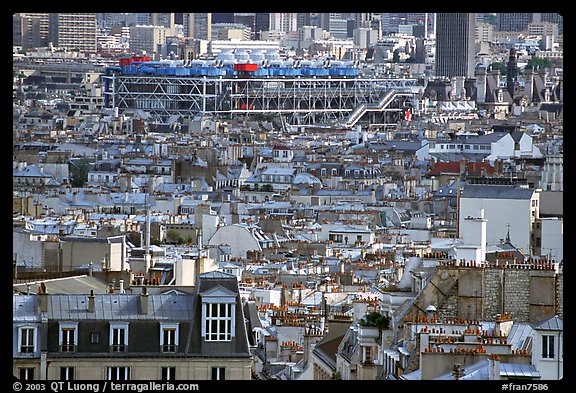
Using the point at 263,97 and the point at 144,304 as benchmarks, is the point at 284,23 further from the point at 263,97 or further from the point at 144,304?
the point at 144,304

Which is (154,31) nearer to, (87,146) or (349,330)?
(87,146)

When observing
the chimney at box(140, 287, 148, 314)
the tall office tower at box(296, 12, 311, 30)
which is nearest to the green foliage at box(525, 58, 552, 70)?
the tall office tower at box(296, 12, 311, 30)

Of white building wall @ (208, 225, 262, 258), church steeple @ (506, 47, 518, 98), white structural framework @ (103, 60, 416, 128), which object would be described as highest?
church steeple @ (506, 47, 518, 98)

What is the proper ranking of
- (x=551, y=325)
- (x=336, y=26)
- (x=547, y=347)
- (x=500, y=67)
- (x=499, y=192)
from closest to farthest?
(x=547, y=347), (x=551, y=325), (x=499, y=192), (x=500, y=67), (x=336, y=26)

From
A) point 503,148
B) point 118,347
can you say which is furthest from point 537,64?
point 118,347

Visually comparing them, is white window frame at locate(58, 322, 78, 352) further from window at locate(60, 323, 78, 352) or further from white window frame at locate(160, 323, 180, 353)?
white window frame at locate(160, 323, 180, 353)
